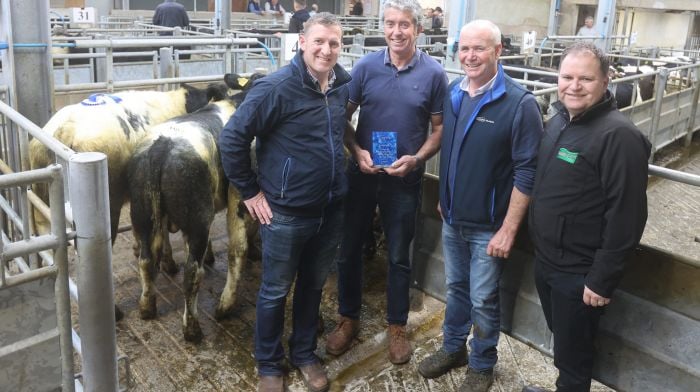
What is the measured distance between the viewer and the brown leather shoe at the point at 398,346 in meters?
4.11

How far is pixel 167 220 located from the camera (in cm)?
430

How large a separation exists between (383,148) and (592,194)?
4.05ft

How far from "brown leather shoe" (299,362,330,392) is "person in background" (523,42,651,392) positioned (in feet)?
4.40

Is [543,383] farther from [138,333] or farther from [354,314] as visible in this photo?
[138,333]

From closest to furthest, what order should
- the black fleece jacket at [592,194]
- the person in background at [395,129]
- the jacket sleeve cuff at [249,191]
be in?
1. the black fleece jacket at [592,194]
2. the jacket sleeve cuff at [249,191]
3. the person in background at [395,129]

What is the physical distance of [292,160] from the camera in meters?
3.33

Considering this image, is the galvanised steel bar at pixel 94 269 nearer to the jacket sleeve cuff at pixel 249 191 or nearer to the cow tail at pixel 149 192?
the jacket sleeve cuff at pixel 249 191

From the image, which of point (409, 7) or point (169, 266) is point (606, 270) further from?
point (169, 266)

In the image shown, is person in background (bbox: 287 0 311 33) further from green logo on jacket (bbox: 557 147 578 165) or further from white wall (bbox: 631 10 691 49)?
white wall (bbox: 631 10 691 49)

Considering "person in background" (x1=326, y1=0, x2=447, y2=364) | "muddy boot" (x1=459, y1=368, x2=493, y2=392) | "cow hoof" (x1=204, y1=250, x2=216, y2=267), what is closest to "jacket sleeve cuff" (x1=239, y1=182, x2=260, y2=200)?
"person in background" (x1=326, y1=0, x2=447, y2=364)

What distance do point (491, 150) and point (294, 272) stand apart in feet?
3.99

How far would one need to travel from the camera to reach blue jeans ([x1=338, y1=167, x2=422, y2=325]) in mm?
3859

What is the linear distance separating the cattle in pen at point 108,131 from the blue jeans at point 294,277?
1.44 m

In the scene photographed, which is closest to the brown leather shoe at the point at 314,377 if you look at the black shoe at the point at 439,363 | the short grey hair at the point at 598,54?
the black shoe at the point at 439,363
